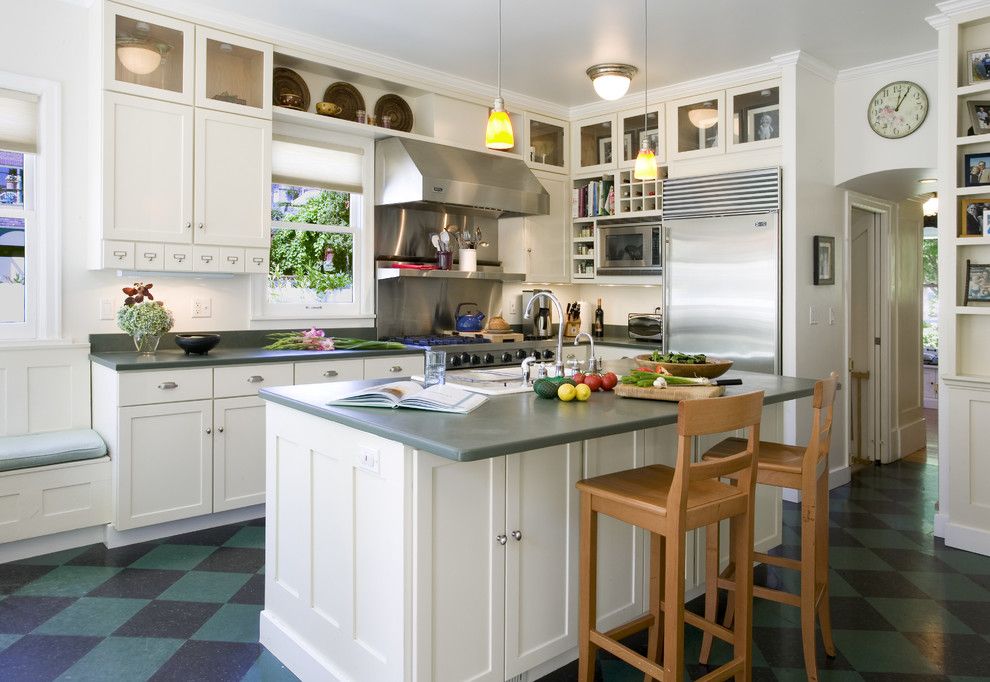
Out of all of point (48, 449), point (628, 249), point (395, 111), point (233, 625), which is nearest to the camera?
point (233, 625)

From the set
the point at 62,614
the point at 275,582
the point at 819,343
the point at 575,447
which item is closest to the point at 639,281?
the point at 819,343

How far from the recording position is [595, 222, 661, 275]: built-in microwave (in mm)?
5500

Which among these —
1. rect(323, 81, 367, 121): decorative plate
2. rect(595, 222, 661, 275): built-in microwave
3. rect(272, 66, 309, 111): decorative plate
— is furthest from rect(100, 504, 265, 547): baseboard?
rect(595, 222, 661, 275): built-in microwave

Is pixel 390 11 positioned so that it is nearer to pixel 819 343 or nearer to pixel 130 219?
pixel 130 219

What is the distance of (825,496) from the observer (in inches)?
110

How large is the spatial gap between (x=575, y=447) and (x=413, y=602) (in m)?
0.74

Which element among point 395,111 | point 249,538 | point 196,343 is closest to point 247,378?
point 196,343

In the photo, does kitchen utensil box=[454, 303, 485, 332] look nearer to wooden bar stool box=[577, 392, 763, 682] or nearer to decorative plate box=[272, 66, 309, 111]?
decorative plate box=[272, 66, 309, 111]

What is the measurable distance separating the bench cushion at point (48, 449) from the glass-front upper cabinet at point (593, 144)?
4.10 m

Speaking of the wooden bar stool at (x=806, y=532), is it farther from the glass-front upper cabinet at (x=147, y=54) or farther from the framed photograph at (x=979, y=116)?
the glass-front upper cabinet at (x=147, y=54)

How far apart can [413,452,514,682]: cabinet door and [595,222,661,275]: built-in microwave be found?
12.0ft

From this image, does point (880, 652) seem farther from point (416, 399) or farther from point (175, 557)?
point (175, 557)

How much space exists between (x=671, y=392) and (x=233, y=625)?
191 cm

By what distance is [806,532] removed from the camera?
248 centimetres
